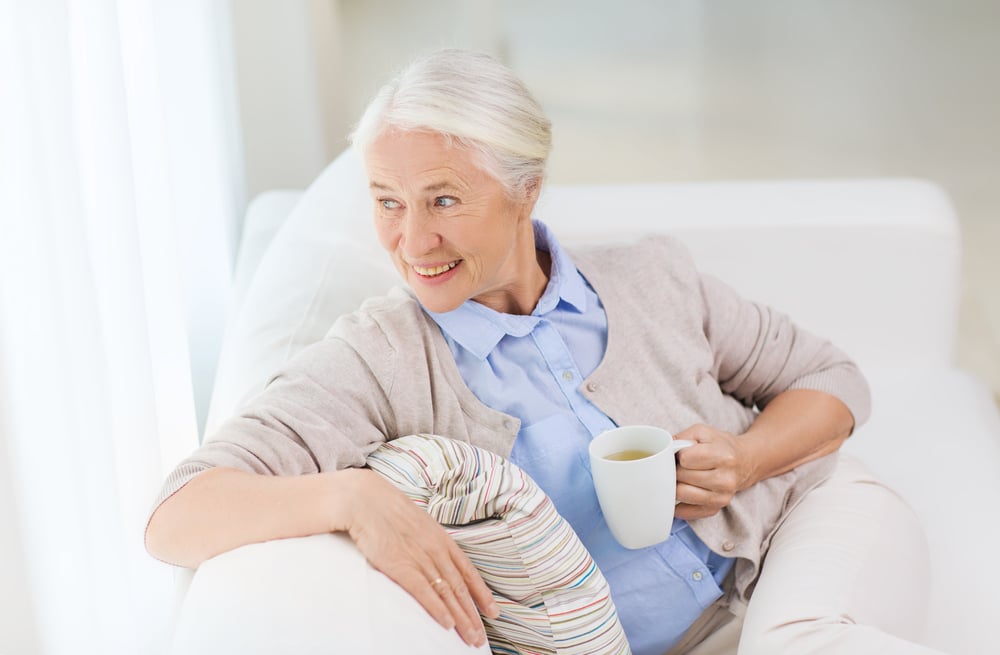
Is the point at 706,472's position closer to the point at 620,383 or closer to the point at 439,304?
the point at 620,383

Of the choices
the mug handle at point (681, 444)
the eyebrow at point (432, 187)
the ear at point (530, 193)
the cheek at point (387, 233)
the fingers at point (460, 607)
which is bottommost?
the fingers at point (460, 607)

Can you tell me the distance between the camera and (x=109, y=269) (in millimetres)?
1459

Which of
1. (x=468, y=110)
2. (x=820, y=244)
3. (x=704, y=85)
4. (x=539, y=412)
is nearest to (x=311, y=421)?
(x=539, y=412)

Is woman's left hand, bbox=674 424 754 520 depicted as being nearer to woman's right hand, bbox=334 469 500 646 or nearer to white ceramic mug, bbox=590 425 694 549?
white ceramic mug, bbox=590 425 694 549

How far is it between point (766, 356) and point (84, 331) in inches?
39.4

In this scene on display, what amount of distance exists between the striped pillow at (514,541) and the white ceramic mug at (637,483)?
62mm

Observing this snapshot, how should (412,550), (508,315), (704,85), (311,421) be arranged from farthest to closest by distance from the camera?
(704,85) → (508,315) → (311,421) → (412,550)

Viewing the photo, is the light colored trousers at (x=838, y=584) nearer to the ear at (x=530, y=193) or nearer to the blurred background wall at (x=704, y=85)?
the ear at (x=530, y=193)

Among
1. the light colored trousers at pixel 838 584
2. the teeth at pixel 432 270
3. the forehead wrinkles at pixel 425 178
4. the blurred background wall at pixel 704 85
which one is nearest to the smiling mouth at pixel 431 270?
the teeth at pixel 432 270

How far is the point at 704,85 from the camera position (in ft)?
19.4

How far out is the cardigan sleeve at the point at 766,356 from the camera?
179 cm

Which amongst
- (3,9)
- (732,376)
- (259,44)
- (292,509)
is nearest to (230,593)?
(292,509)

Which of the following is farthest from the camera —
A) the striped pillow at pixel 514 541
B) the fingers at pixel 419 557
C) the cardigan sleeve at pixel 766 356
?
the cardigan sleeve at pixel 766 356

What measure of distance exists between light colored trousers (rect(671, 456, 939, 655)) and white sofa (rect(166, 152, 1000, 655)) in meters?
0.10
